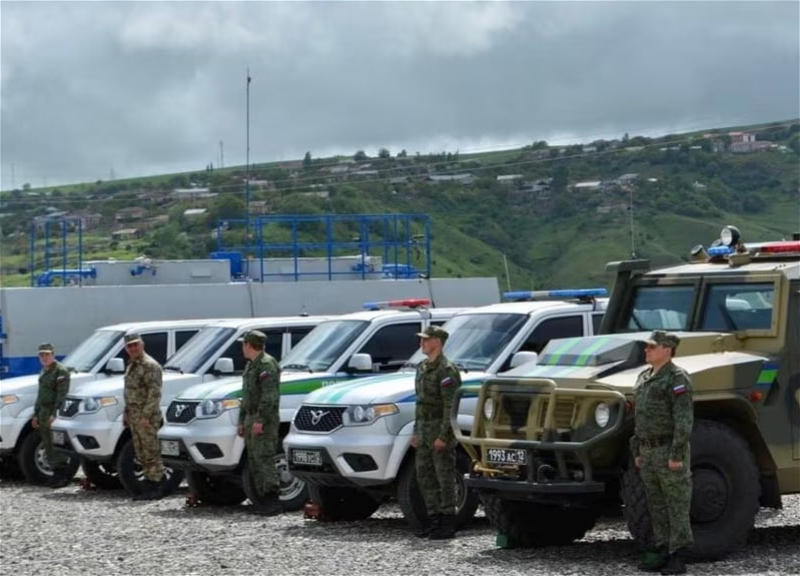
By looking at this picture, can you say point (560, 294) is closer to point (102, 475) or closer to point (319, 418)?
point (319, 418)

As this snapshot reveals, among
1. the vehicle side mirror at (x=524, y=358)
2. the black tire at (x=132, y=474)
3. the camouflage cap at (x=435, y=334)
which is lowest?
the black tire at (x=132, y=474)

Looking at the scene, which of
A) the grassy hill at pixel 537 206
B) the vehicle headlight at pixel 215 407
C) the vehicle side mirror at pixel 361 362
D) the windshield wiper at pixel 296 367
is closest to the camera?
the vehicle side mirror at pixel 361 362

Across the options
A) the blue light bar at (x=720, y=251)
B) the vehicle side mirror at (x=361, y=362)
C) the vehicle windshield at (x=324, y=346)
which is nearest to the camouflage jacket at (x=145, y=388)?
the vehicle windshield at (x=324, y=346)

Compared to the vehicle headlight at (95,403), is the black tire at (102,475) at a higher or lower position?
lower

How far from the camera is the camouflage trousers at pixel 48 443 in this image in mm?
19656

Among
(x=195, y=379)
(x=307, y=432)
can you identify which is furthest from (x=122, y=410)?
(x=307, y=432)

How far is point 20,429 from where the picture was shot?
67.2 ft

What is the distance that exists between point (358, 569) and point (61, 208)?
7211 centimetres

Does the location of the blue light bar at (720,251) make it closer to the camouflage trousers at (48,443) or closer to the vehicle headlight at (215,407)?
the vehicle headlight at (215,407)

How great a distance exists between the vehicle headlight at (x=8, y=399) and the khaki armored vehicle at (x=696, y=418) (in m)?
10.0

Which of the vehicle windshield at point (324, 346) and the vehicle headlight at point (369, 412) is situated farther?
the vehicle windshield at point (324, 346)

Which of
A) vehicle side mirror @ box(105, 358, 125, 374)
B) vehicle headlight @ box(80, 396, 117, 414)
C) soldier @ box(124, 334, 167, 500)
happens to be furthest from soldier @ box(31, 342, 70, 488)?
soldier @ box(124, 334, 167, 500)

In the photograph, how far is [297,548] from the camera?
12.8 metres

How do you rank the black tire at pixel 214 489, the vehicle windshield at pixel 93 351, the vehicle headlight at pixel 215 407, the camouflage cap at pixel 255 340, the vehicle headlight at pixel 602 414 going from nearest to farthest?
1. the vehicle headlight at pixel 602 414
2. the camouflage cap at pixel 255 340
3. the vehicle headlight at pixel 215 407
4. the black tire at pixel 214 489
5. the vehicle windshield at pixel 93 351
